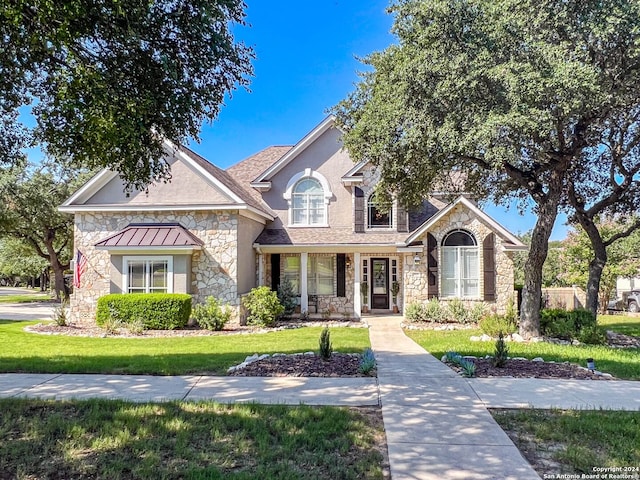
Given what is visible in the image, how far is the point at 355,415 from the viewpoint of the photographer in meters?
5.46

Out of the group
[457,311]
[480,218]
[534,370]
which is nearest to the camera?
[534,370]

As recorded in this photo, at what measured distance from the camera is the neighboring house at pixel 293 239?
50.3ft

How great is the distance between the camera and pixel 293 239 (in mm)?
17703

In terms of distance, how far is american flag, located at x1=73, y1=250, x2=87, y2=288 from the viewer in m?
15.8

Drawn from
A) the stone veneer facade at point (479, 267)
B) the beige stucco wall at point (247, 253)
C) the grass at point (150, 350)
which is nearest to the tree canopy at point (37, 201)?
the grass at point (150, 350)

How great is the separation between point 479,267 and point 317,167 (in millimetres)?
7983

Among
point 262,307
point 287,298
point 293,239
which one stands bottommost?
point 262,307

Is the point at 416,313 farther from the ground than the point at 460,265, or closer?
closer

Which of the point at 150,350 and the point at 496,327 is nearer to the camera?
the point at 150,350

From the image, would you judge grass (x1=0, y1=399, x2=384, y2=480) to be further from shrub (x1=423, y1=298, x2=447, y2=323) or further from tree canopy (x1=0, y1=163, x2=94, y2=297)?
tree canopy (x1=0, y1=163, x2=94, y2=297)

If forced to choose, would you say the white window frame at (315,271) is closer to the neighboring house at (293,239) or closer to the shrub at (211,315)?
the neighboring house at (293,239)

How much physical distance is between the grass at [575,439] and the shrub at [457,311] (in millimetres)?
10595

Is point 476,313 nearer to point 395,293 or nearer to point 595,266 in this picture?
point 395,293

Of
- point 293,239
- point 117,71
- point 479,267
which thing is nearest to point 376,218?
point 293,239
